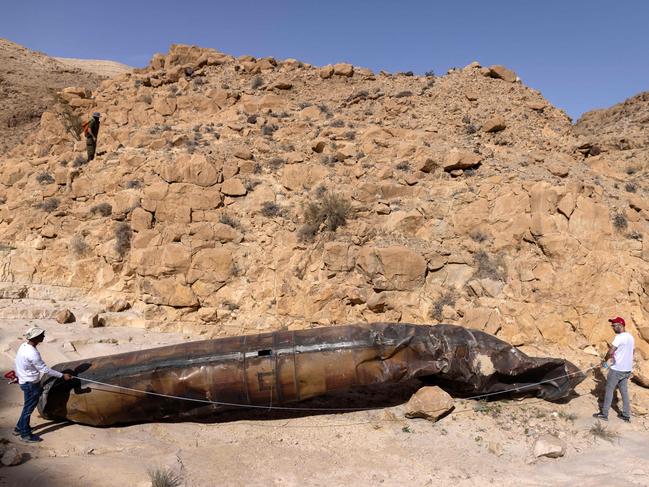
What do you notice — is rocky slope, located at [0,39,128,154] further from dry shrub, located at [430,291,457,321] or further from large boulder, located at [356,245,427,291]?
dry shrub, located at [430,291,457,321]

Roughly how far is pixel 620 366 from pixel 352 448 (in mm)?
4011

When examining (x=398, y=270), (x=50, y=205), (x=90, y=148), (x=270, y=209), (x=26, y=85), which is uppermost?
(x=26, y=85)

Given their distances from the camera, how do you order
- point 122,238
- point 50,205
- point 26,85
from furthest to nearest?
1. point 26,85
2. point 50,205
3. point 122,238

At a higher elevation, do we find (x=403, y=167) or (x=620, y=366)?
(x=403, y=167)

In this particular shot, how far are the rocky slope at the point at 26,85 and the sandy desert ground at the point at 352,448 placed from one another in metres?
16.2

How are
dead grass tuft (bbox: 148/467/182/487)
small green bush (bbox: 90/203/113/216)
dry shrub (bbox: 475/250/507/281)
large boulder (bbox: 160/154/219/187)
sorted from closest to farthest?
1. dead grass tuft (bbox: 148/467/182/487)
2. dry shrub (bbox: 475/250/507/281)
3. large boulder (bbox: 160/154/219/187)
4. small green bush (bbox: 90/203/113/216)

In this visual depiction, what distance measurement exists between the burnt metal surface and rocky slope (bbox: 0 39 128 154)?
15354 millimetres

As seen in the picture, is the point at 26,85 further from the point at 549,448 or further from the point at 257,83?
the point at 549,448

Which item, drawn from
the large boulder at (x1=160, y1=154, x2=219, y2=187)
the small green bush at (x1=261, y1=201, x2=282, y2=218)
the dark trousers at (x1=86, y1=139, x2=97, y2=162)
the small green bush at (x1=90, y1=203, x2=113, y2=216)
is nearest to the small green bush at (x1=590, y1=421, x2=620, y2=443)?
the small green bush at (x1=261, y1=201, x2=282, y2=218)

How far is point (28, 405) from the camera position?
560 cm

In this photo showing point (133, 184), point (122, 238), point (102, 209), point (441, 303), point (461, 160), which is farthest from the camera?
point (133, 184)

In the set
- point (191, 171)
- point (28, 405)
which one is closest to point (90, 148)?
point (191, 171)

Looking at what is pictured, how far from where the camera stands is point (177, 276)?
10195mm

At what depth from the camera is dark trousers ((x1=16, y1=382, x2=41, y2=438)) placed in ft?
18.2
